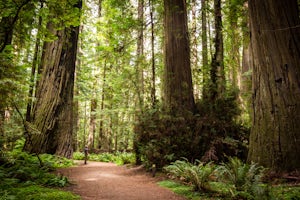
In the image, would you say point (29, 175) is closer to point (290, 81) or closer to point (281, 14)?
point (290, 81)

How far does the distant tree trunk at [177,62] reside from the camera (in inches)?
351

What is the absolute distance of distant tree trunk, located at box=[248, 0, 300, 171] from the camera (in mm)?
5105

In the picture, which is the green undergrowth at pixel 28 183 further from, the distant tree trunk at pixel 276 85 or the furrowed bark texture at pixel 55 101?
the distant tree trunk at pixel 276 85

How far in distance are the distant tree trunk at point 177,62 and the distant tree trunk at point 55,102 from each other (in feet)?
14.2

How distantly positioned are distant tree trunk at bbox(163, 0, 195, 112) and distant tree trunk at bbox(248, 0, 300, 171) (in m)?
3.33

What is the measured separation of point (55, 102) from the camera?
956 cm

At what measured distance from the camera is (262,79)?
5.69m

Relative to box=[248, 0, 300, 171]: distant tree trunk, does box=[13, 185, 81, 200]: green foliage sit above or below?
below

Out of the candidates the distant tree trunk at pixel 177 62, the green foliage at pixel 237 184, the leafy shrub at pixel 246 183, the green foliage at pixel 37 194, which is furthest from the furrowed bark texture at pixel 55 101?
the leafy shrub at pixel 246 183

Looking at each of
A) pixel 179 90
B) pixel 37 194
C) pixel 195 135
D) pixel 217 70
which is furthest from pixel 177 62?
pixel 37 194

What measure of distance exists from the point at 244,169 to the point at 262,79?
2588mm

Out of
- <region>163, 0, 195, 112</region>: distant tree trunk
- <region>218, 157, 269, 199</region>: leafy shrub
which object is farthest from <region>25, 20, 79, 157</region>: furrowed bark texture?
<region>218, 157, 269, 199</region>: leafy shrub

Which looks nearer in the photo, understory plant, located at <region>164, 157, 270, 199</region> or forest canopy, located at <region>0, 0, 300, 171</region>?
understory plant, located at <region>164, 157, 270, 199</region>

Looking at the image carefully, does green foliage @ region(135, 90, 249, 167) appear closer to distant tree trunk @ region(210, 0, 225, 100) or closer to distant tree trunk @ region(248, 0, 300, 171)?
distant tree trunk @ region(210, 0, 225, 100)
